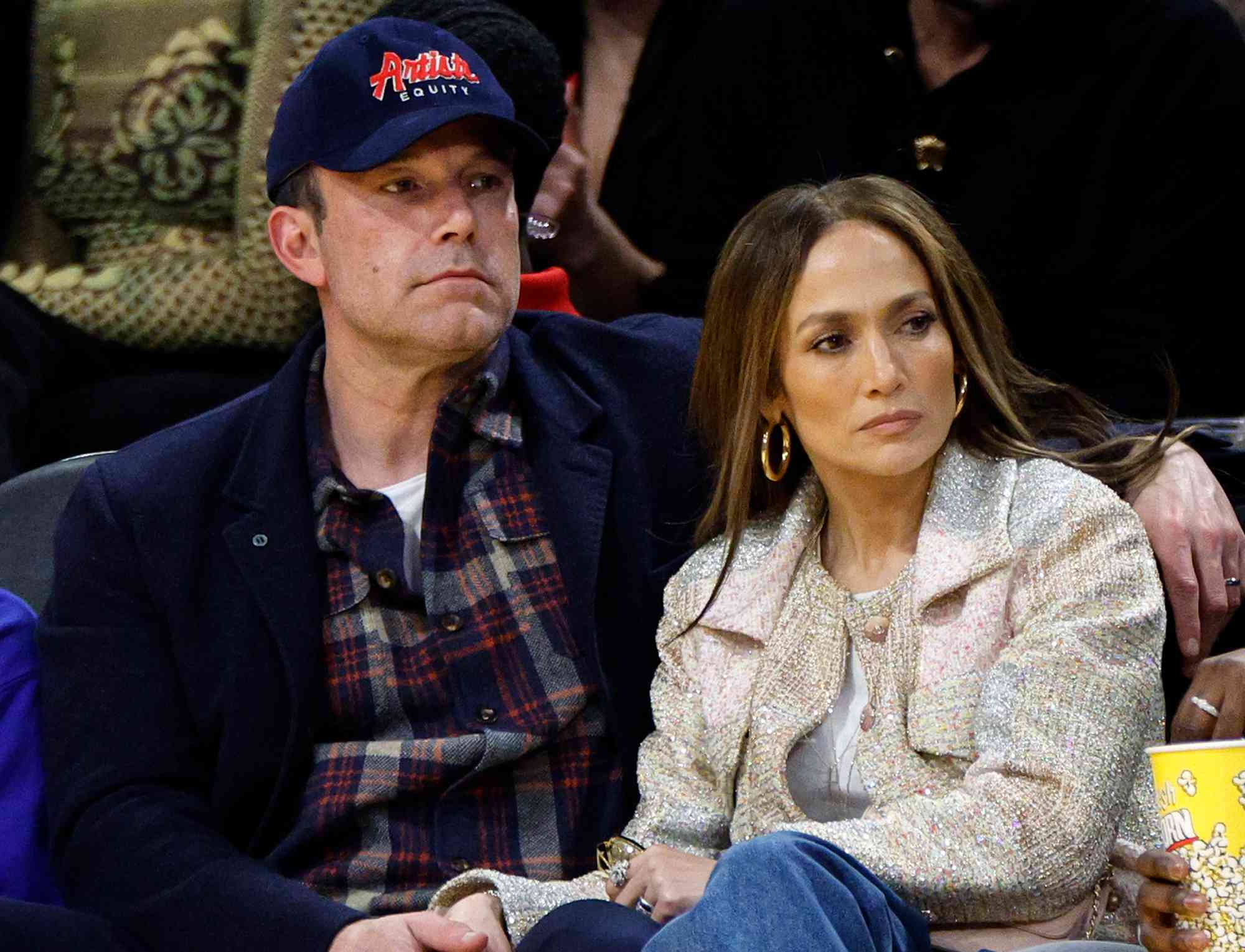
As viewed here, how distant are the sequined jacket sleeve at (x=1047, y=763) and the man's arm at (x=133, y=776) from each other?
0.67 metres

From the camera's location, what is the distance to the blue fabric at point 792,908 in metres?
1.69

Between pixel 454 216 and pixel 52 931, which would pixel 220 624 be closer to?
pixel 52 931

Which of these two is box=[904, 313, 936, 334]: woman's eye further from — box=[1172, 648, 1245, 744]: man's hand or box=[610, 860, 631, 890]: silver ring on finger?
box=[610, 860, 631, 890]: silver ring on finger

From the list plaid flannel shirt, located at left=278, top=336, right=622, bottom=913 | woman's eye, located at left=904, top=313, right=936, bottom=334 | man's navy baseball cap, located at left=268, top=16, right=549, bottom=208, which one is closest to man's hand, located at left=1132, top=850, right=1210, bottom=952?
woman's eye, located at left=904, top=313, right=936, bottom=334

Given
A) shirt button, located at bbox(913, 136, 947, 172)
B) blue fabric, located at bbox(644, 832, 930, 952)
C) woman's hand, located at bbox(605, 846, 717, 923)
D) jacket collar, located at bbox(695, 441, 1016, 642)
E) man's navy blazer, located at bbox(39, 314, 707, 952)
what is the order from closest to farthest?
blue fabric, located at bbox(644, 832, 930, 952) < woman's hand, located at bbox(605, 846, 717, 923) < jacket collar, located at bbox(695, 441, 1016, 642) < man's navy blazer, located at bbox(39, 314, 707, 952) < shirt button, located at bbox(913, 136, 947, 172)

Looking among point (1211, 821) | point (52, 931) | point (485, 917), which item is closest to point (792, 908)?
point (1211, 821)

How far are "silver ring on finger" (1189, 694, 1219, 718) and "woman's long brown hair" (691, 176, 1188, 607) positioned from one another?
0.30 meters

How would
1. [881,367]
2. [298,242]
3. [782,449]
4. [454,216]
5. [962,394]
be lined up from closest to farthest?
[881,367], [962,394], [782,449], [454,216], [298,242]

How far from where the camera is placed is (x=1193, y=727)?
2.03 metres

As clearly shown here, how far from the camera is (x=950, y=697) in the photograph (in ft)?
6.69

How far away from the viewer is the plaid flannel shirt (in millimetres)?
2322

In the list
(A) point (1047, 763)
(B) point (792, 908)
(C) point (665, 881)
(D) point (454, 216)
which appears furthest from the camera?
(D) point (454, 216)

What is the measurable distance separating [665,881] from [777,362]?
24.8 inches

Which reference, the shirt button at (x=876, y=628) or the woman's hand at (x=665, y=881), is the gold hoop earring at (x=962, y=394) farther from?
the woman's hand at (x=665, y=881)
